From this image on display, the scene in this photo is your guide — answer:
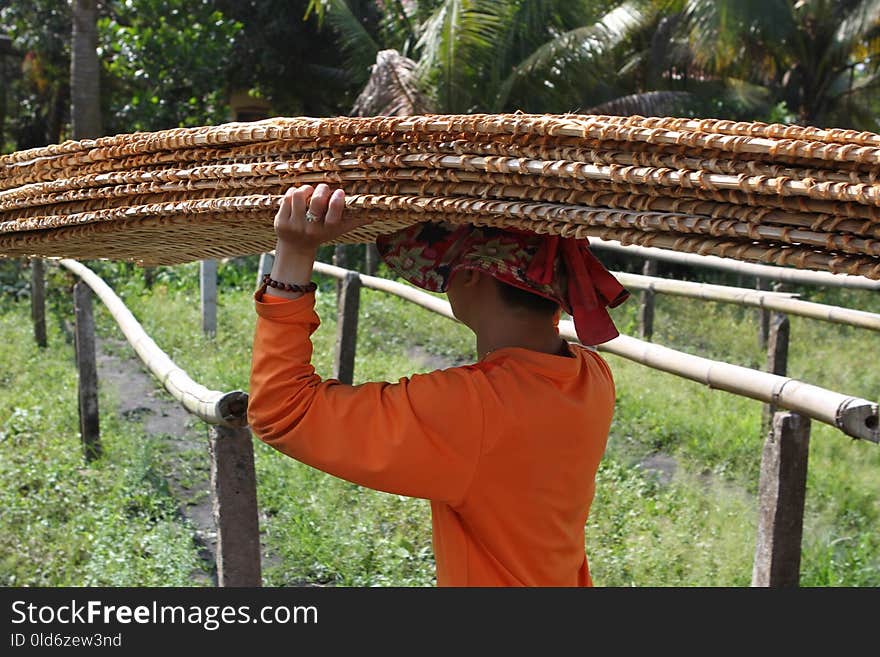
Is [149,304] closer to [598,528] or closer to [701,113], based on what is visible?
[598,528]

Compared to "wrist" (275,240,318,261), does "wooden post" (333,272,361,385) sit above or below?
above

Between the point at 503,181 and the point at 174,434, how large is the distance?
463cm

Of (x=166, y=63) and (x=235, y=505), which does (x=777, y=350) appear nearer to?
(x=235, y=505)

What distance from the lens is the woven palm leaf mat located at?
105cm

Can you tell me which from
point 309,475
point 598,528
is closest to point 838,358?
point 598,528

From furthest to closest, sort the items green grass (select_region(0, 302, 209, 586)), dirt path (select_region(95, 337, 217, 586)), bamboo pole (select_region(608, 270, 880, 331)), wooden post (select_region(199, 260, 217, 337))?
wooden post (select_region(199, 260, 217, 337)) → bamboo pole (select_region(608, 270, 880, 331)) → dirt path (select_region(95, 337, 217, 586)) → green grass (select_region(0, 302, 209, 586))

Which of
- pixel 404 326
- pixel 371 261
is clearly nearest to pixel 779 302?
pixel 404 326

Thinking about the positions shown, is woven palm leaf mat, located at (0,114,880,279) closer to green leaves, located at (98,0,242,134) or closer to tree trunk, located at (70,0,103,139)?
tree trunk, located at (70,0,103,139)

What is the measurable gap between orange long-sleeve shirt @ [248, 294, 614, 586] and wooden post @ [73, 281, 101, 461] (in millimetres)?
4092

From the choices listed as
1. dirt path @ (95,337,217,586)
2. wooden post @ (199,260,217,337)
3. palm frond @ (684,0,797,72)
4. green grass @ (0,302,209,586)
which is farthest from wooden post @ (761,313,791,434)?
palm frond @ (684,0,797,72)

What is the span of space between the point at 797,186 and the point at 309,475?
3671 millimetres

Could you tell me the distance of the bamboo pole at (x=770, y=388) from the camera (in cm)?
232

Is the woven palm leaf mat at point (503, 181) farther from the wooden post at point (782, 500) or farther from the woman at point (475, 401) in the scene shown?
the wooden post at point (782, 500)

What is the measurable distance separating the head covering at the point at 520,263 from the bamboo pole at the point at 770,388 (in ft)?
3.24
